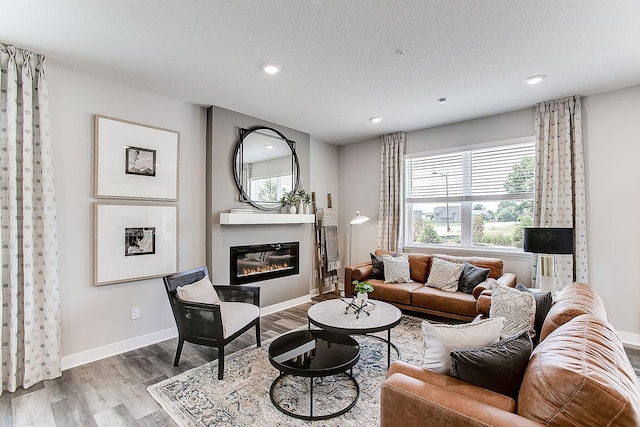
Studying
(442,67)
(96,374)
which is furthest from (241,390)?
(442,67)

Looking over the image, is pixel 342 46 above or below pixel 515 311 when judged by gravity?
above

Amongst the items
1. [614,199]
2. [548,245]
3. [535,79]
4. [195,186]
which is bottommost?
[548,245]

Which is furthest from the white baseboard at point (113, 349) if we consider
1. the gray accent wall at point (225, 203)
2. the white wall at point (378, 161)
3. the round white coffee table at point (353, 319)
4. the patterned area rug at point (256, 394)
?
the white wall at point (378, 161)

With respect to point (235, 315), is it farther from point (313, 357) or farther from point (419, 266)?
point (419, 266)

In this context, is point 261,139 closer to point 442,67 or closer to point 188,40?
point 188,40

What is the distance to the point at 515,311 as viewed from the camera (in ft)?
7.70

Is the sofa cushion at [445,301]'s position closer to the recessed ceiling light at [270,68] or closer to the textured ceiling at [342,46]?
the textured ceiling at [342,46]

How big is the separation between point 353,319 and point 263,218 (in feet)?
6.75

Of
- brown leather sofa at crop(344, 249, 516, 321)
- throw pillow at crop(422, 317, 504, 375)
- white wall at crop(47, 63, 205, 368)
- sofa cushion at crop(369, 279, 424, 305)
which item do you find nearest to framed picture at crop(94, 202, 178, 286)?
white wall at crop(47, 63, 205, 368)

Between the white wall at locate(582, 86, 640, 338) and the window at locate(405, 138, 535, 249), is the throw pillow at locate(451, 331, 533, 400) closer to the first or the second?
the white wall at locate(582, 86, 640, 338)

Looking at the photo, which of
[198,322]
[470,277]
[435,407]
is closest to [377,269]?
[470,277]

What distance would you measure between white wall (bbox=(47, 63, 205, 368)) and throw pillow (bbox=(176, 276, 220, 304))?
690mm

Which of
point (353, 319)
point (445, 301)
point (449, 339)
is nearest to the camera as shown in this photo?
point (449, 339)

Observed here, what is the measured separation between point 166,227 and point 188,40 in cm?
202
